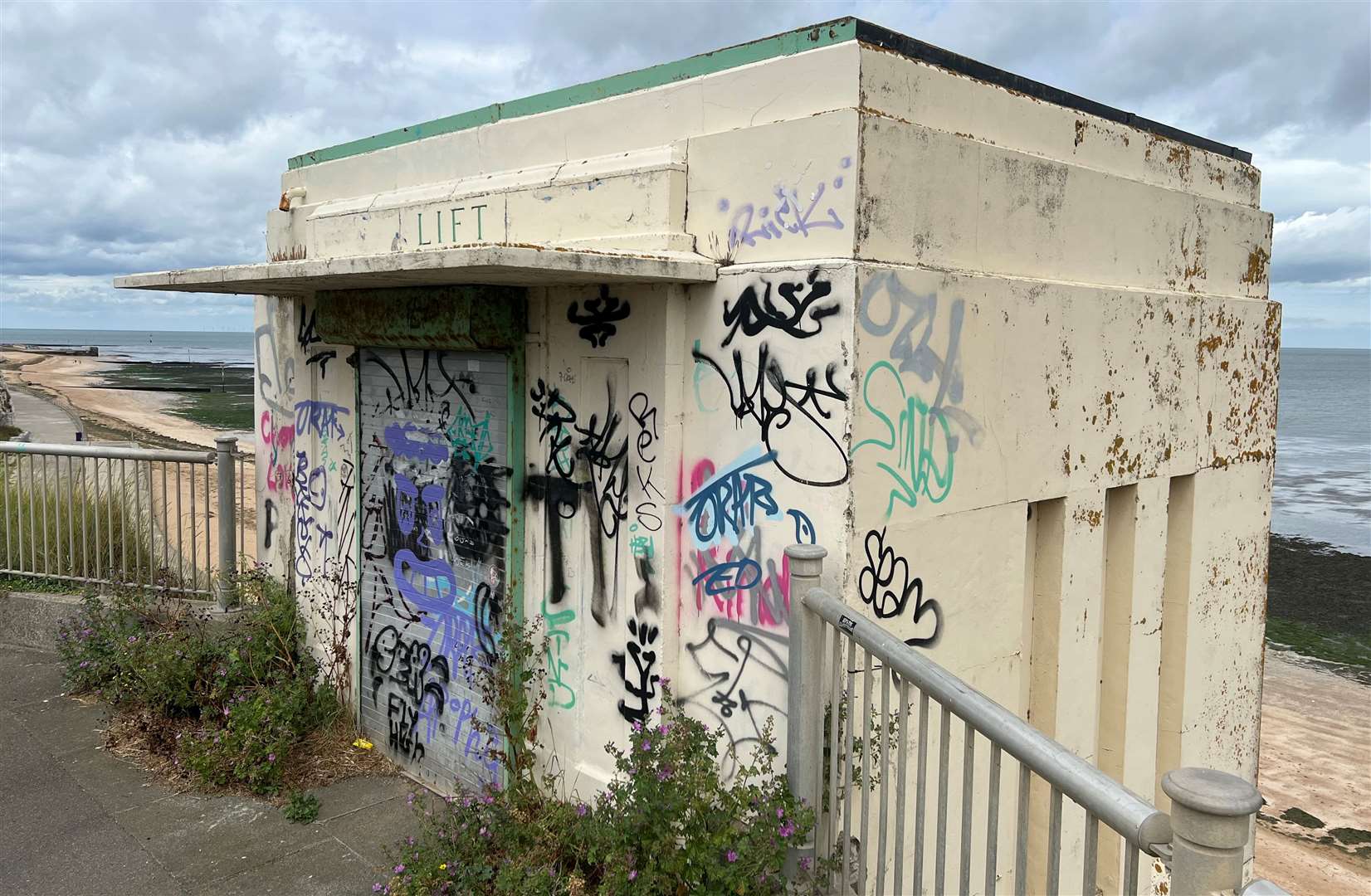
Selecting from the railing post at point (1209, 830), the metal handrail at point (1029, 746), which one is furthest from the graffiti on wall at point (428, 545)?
the railing post at point (1209, 830)

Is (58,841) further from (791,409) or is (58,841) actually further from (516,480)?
(791,409)

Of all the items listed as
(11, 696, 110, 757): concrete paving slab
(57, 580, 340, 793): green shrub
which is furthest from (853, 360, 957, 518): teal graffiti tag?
(11, 696, 110, 757): concrete paving slab

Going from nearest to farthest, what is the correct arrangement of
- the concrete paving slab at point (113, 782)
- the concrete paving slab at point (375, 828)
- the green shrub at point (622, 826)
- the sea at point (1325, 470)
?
1. the green shrub at point (622, 826)
2. the concrete paving slab at point (375, 828)
3. the concrete paving slab at point (113, 782)
4. the sea at point (1325, 470)

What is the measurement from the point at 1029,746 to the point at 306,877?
12.2 ft

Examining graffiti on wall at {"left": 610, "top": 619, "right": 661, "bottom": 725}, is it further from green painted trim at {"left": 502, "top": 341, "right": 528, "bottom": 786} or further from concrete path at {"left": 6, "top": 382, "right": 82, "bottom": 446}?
concrete path at {"left": 6, "top": 382, "right": 82, "bottom": 446}

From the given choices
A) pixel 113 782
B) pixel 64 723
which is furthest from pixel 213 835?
pixel 64 723

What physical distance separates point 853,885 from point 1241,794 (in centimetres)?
233

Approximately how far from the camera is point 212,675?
6098 millimetres

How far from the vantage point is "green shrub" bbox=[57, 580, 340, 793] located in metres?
5.50

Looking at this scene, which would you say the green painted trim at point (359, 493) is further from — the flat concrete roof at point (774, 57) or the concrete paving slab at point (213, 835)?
the flat concrete roof at point (774, 57)

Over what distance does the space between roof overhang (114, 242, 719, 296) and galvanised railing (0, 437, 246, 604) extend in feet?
8.38

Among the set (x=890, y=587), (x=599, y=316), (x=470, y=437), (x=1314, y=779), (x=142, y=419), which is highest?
(x=599, y=316)

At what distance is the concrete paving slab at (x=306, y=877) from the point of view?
4.47 m

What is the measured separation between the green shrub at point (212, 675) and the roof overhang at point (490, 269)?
2.45 m
